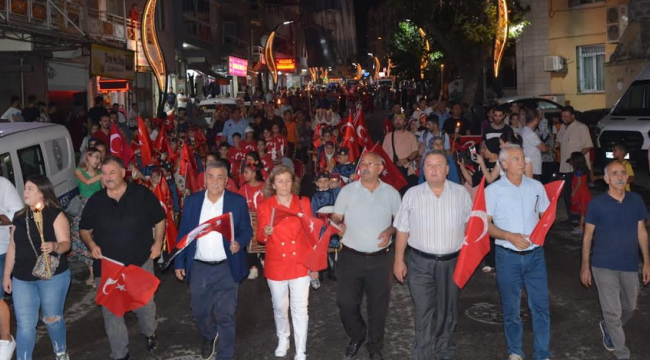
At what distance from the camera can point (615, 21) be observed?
28984 millimetres

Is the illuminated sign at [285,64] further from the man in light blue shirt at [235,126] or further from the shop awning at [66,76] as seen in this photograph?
the man in light blue shirt at [235,126]

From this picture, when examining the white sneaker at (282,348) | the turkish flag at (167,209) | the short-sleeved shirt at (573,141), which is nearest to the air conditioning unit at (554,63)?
the short-sleeved shirt at (573,141)

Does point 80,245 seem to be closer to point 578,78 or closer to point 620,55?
point 620,55

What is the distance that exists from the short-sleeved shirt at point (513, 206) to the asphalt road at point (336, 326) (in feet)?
4.02

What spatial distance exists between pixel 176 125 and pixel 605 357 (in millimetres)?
14908

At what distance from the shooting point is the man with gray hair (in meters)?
6.64

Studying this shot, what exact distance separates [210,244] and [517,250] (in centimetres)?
249

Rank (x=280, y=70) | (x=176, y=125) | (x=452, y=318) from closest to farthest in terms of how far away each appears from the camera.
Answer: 1. (x=452, y=318)
2. (x=176, y=125)
3. (x=280, y=70)

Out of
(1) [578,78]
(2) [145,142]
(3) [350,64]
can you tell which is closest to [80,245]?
(2) [145,142]

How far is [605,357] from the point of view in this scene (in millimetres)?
7082

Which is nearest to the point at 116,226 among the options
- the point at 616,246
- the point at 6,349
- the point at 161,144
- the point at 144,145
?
the point at 6,349

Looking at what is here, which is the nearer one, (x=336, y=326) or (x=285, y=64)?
(x=336, y=326)

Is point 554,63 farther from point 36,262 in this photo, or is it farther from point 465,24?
point 36,262

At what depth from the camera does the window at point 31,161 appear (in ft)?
33.1
